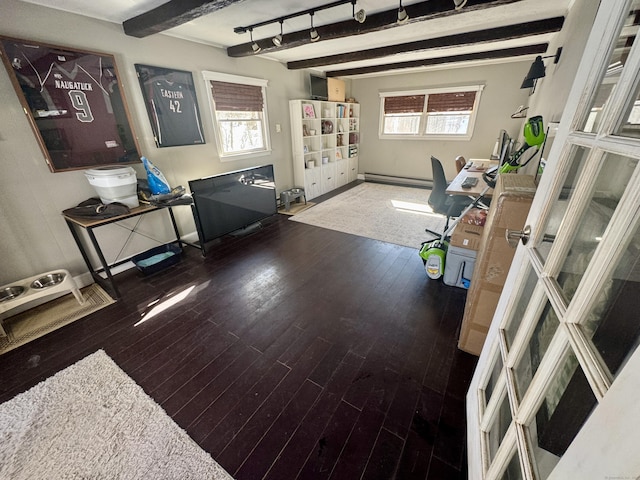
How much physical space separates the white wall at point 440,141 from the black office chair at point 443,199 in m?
2.93

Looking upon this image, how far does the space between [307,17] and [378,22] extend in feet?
2.17

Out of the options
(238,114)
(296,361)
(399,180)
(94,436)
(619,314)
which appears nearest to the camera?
(619,314)

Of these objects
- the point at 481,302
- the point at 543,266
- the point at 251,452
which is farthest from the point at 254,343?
the point at 543,266

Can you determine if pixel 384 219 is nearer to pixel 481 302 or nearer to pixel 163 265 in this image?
pixel 481 302

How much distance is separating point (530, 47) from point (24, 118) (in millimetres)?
5812

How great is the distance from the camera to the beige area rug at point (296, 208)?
4.41 meters

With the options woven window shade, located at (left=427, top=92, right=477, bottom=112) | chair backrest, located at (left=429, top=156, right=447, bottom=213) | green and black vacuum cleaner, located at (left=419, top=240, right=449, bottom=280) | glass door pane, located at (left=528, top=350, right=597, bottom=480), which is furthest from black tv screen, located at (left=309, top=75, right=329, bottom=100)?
glass door pane, located at (left=528, top=350, right=597, bottom=480)

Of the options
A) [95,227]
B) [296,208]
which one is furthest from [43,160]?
[296,208]

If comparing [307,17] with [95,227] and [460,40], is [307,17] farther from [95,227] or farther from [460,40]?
[95,227]

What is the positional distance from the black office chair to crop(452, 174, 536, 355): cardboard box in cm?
138

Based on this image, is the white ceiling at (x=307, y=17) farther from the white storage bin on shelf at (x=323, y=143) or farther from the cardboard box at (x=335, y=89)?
the cardboard box at (x=335, y=89)

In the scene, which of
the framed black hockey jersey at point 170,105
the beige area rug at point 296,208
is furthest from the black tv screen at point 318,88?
the framed black hockey jersey at point 170,105

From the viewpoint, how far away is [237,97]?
3.54 m

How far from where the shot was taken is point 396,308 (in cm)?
215
